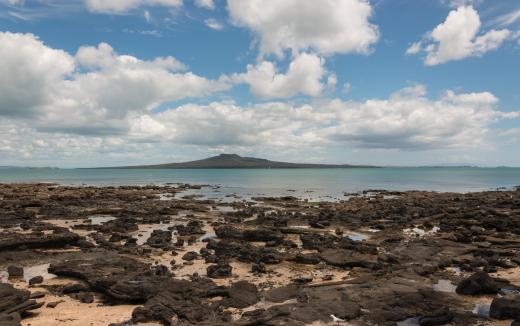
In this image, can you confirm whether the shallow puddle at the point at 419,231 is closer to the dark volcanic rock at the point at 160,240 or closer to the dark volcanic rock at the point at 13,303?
the dark volcanic rock at the point at 160,240

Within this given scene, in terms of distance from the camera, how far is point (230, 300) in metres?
13.4

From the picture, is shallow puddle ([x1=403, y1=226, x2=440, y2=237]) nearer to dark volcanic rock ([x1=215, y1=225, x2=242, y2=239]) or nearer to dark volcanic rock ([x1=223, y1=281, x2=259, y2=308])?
dark volcanic rock ([x1=215, y1=225, x2=242, y2=239])

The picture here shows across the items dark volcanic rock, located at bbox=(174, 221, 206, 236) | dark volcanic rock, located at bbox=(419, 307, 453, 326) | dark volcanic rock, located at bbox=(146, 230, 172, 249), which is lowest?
dark volcanic rock, located at bbox=(174, 221, 206, 236)

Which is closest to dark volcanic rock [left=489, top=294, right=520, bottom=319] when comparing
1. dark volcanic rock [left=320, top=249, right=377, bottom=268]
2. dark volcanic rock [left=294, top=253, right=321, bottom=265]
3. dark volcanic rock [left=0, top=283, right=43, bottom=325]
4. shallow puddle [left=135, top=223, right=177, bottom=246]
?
dark volcanic rock [left=320, top=249, right=377, bottom=268]

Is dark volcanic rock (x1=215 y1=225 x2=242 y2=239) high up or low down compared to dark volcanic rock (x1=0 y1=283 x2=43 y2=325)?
down

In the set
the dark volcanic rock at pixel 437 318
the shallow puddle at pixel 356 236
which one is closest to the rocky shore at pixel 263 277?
the dark volcanic rock at pixel 437 318

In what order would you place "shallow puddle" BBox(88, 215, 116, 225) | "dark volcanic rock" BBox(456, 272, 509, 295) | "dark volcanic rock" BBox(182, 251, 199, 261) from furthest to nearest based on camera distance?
"shallow puddle" BBox(88, 215, 116, 225) → "dark volcanic rock" BBox(182, 251, 199, 261) → "dark volcanic rock" BBox(456, 272, 509, 295)

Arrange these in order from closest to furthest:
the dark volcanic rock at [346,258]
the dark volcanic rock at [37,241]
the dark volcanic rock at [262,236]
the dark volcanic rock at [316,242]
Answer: the dark volcanic rock at [346,258]
the dark volcanic rock at [37,241]
the dark volcanic rock at [316,242]
the dark volcanic rock at [262,236]

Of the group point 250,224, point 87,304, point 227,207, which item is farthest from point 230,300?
point 227,207

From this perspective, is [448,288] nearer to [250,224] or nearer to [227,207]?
[250,224]

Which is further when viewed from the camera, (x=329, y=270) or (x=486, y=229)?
(x=486, y=229)

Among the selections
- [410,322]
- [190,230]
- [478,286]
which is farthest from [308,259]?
[190,230]

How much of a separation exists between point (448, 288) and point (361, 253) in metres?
6.80

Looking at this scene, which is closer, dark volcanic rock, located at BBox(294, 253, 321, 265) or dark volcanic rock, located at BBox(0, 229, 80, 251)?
dark volcanic rock, located at BBox(294, 253, 321, 265)
